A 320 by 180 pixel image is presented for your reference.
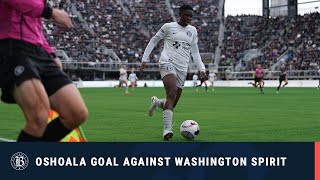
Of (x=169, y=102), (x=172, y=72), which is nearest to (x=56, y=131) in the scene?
(x=169, y=102)

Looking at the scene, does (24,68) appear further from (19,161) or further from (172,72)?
(172,72)

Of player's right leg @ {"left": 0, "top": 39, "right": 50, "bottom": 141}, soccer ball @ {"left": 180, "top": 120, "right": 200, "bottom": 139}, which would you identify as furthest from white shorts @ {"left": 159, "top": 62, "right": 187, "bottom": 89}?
player's right leg @ {"left": 0, "top": 39, "right": 50, "bottom": 141}

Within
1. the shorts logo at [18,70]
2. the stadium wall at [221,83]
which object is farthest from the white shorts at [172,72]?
the stadium wall at [221,83]

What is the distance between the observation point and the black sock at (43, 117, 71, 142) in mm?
5914

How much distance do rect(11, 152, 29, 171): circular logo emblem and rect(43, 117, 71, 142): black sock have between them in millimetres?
954

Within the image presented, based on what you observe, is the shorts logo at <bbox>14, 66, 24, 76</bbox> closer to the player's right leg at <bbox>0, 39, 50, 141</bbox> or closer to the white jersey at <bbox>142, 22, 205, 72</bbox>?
the player's right leg at <bbox>0, 39, 50, 141</bbox>

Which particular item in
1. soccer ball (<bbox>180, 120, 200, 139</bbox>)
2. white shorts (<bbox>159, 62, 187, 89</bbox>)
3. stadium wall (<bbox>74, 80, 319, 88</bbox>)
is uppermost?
white shorts (<bbox>159, 62, 187, 89</bbox>)

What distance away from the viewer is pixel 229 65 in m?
66.2

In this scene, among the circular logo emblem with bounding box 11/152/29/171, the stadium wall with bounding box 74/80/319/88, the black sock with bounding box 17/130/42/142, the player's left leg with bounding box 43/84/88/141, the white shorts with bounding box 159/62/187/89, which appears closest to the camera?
the circular logo emblem with bounding box 11/152/29/171

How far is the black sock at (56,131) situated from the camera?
233 inches

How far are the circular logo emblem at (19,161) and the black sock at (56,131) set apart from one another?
954mm

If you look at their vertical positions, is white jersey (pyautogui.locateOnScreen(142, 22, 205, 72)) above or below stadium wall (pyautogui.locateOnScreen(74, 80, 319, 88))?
above

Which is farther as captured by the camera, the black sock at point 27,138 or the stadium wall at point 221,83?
the stadium wall at point 221,83

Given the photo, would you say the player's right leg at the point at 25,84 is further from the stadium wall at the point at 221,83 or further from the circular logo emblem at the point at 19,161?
the stadium wall at the point at 221,83
